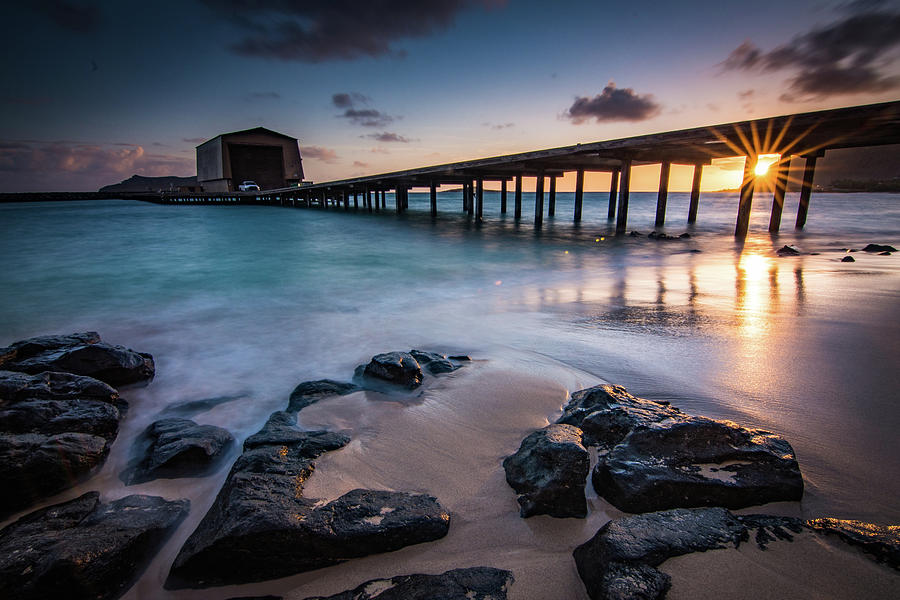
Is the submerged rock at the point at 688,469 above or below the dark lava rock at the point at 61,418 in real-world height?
above

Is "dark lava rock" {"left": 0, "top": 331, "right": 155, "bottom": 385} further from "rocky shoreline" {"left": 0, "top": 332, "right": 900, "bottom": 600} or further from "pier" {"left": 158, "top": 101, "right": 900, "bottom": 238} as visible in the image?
"pier" {"left": 158, "top": 101, "right": 900, "bottom": 238}

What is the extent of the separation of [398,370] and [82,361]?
2454mm

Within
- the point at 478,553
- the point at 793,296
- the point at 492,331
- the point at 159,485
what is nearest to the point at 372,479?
the point at 478,553

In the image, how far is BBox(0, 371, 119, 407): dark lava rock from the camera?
97.9 inches

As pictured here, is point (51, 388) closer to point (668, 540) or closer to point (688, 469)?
point (668, 540)

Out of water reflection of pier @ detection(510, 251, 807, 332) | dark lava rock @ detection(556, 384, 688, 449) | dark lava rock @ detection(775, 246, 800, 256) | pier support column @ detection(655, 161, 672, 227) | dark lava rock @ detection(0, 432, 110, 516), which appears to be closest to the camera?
dark lava rock @ detection(0, 432, 110, 516)

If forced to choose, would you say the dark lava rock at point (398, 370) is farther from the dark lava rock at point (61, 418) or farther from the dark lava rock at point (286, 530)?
the dark lava rock at point (61, 418)

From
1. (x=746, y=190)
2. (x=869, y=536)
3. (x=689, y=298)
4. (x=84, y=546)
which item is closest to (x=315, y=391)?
(x=84, y=546)

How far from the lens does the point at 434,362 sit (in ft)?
11.1

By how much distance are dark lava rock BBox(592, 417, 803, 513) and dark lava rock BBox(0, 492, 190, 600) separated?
6.27ft

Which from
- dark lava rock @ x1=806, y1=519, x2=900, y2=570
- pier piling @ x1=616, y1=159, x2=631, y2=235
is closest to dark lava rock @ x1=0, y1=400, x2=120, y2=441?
dark lava rock @ x1=806, y1=519, x2=900, y2=570

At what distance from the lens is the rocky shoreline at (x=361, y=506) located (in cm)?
138

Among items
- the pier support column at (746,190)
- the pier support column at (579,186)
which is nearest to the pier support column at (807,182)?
the pier support column at (746,190)

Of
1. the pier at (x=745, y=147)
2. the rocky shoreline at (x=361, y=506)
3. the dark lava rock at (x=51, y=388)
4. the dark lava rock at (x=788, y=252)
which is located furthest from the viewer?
the dark lava rock at (x=788, y=252)
